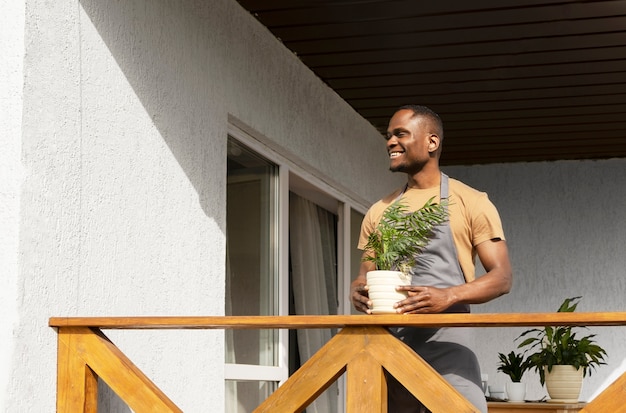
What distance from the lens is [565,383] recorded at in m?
6.65

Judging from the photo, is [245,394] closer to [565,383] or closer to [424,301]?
[424,301]

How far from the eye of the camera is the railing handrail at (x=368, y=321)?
8.81 ft

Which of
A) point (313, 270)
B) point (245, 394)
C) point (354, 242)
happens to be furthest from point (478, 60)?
point (245, 394)

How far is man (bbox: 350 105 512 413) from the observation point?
3.08 meters

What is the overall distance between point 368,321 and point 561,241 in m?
5.41

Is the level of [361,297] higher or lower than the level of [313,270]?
lower

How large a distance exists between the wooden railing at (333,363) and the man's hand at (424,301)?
0.24ft

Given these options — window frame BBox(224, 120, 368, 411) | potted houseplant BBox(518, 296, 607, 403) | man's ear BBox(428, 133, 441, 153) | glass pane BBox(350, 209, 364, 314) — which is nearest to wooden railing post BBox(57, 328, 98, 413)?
man's ear BBox(428, 133, 441, 153)

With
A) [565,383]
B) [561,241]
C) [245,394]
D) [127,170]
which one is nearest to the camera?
[127,170]

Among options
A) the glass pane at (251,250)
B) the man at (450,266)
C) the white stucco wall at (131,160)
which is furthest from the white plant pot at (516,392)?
the man at (450,266)

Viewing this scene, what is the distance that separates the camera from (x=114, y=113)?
12.0ft

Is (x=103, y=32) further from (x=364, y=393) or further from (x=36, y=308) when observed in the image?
(x=364, y=393)

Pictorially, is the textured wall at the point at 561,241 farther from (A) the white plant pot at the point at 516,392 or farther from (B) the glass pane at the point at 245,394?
(B) the glass pane at the point at 245,394

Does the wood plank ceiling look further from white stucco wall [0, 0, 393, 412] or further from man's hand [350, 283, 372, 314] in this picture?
man's hand [350, 283, 372, 314]
